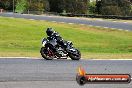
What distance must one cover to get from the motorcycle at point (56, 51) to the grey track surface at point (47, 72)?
0.81m

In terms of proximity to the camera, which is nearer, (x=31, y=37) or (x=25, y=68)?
(x=25, y=68)

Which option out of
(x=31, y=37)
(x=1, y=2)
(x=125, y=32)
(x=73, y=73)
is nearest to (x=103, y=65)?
(x=73, y=73)

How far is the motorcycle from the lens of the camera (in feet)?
45.8

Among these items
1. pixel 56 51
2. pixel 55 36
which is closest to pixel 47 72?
pixel 56 51

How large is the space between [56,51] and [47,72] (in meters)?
4.00

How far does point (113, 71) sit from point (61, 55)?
3469mm

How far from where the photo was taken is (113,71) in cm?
1092

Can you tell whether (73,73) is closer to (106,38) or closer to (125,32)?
(106,38)

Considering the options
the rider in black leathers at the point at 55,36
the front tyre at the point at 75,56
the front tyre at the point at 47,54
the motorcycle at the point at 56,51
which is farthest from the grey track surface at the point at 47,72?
the rider in black leathers at the point at 55,36

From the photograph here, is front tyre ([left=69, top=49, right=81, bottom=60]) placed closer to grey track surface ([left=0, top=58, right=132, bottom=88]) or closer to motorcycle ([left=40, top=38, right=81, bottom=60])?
motorcycle ([left=40, top=38, right=81, bottom=60])

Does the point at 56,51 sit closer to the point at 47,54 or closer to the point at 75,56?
the point at 47,54

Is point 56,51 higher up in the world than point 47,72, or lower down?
lower down

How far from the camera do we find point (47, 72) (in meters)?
10.2

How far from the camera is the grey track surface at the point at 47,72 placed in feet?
26.6
